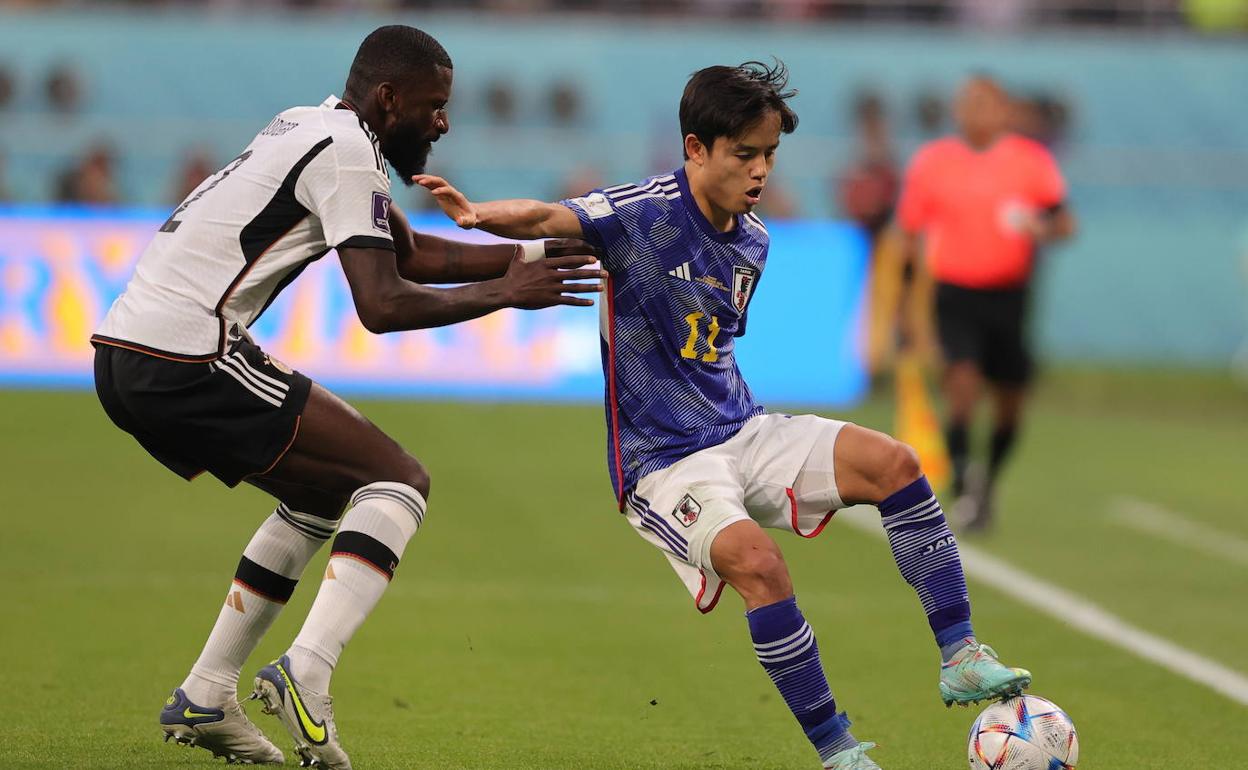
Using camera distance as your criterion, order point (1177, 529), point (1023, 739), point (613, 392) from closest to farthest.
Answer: point (1023, 739) < point (613, 392) < point (1177, 529)

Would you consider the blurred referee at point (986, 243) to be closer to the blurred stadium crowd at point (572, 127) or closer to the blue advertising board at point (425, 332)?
the blurred stadium crowd at point (572, 127)

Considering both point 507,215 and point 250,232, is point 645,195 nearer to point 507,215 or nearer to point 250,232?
point 507,215

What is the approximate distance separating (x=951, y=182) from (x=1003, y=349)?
1.15 metres

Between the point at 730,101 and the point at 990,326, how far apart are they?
6.38 meters

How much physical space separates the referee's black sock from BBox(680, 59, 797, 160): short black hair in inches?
231

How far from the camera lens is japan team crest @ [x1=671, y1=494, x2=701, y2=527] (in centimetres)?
520

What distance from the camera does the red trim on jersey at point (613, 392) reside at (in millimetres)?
5555

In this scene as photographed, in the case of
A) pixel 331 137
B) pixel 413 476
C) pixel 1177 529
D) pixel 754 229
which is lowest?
pixel 1177 529

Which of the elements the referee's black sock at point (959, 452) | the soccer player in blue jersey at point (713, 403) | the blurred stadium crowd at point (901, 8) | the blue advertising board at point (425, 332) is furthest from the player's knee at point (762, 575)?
the blurred stadium crowd at point (901, 8)

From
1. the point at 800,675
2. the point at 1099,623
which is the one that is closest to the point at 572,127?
the point at 1099,623

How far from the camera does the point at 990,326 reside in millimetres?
Answer: 11383

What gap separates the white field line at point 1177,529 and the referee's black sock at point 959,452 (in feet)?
3.66

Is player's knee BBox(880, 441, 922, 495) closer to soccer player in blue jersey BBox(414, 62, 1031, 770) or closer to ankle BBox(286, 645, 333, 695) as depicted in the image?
soccer player in blue jersey BBox(414, 62, 1031, 770)

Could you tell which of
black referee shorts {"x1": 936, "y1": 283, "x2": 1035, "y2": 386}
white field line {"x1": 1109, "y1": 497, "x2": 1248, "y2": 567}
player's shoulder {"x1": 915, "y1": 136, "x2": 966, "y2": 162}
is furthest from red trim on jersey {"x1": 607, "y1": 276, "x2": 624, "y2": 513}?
player's shoulder {"x1": 915, "y1": 136, "x2": 966, "y2": 162}
